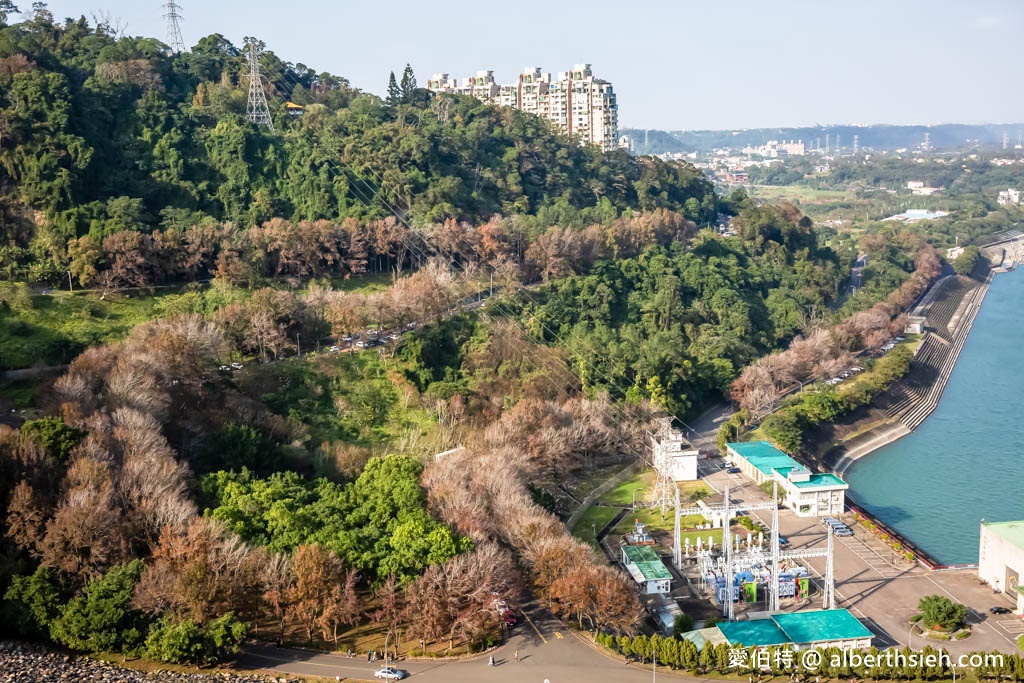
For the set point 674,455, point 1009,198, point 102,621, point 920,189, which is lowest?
point 674,455

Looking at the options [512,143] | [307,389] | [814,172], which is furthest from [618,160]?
[814,172]

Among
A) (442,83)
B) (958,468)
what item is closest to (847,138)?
(442,83)

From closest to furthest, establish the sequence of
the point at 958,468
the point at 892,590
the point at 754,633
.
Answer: the point at 754,633, the point at 892,590, the point at 958,468

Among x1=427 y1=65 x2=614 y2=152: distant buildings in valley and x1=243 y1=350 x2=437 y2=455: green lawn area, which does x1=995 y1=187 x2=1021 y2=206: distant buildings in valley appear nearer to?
x1=427 y1=65 x2=614 y2=152: distant buildings in valley

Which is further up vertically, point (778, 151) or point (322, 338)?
point (778, 151)

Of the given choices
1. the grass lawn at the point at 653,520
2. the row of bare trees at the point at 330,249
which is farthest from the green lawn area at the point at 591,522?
the row of bare trees at the point at 330,249

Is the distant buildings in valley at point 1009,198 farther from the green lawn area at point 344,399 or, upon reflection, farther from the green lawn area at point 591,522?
the green lawn area at point 344,399

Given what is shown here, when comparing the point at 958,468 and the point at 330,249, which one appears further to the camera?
the point at 330,249

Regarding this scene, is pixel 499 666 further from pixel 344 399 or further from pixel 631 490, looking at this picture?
pixel 344 399

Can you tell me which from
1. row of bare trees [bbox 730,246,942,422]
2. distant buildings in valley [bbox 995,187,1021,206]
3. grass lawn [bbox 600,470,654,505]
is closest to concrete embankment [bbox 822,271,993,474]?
row of bare trees [bbox 730,246,942,422]
